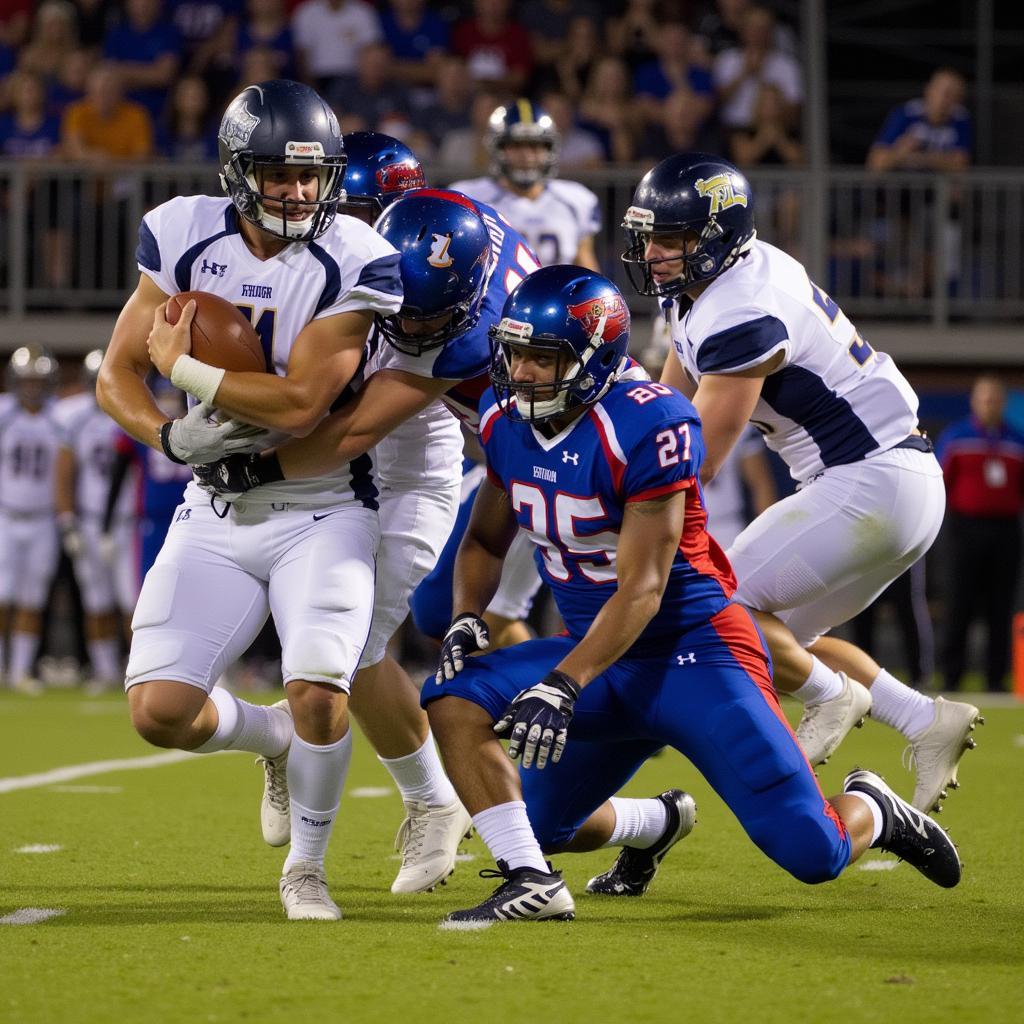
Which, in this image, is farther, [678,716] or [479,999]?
[678,716]

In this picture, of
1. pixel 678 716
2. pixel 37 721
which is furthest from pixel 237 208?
pixel 37 721

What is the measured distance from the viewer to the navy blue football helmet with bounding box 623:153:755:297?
4.61 metres

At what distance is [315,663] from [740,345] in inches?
53.3

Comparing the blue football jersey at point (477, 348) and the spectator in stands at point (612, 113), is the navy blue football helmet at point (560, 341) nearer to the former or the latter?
the blue football jersey at point (477, 348)

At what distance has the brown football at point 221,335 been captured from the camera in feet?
13.0

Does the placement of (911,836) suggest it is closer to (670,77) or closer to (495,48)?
(670,77)

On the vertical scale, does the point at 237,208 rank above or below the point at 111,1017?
above

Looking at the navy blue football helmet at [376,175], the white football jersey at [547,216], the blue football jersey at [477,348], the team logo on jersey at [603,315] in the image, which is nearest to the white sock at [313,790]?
the blue football jersey at [477,348]

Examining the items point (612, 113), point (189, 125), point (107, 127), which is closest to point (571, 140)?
point (612, 113)

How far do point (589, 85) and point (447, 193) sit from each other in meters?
7.88

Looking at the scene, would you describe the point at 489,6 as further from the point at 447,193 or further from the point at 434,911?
the point at 434,911

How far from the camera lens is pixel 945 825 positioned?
216 inches

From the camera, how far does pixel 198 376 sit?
390 cm

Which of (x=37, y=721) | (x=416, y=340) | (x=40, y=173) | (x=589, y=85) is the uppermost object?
(x=589, y=85)
